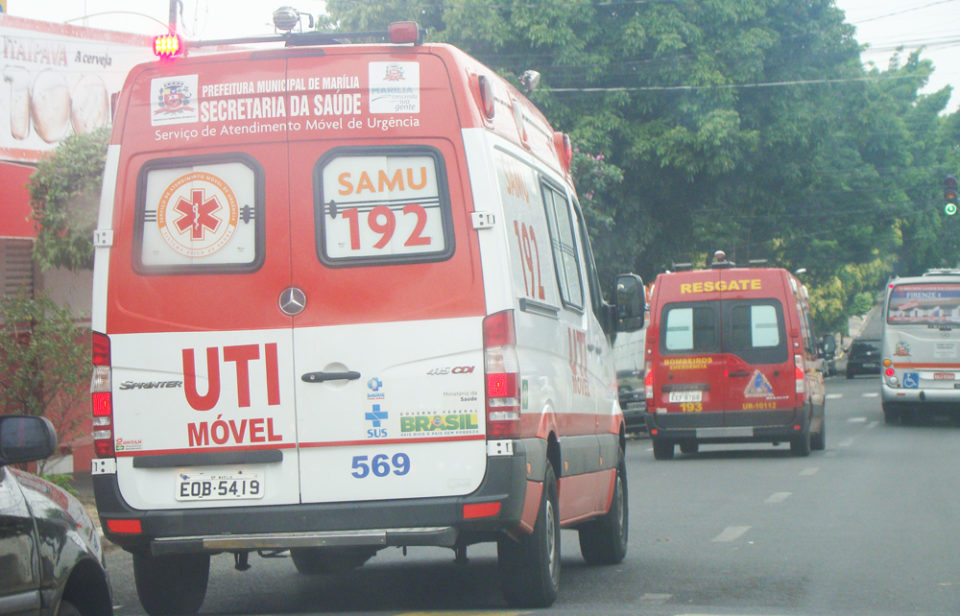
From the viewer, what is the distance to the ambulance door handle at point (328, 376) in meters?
6.91

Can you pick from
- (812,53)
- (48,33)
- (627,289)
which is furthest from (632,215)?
(627,289)

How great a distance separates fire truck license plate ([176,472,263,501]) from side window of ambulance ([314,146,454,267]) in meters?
1.05

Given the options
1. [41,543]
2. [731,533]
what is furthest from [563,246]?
[41,543]

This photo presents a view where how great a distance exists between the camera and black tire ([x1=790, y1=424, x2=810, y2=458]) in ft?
65.8

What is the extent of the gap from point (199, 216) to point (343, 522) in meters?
1.57

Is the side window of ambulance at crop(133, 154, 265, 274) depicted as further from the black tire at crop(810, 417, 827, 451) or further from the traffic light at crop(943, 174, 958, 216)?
the traffic light at crop(943, 174, 958, 216)

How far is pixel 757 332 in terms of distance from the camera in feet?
65.8

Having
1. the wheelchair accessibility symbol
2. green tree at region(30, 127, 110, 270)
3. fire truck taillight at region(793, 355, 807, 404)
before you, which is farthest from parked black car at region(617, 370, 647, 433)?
green tree at region(30, 127, 110, 270)

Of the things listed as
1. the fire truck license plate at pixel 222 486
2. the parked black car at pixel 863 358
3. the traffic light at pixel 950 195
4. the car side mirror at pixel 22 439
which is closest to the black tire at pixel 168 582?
the fire truck license plate at pixel 222 486

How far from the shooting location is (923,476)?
16984mm

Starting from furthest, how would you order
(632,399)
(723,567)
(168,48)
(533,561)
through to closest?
(632,399) < (723,567) < (533,561) < (168,48)

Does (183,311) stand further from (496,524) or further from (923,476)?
(923,476)

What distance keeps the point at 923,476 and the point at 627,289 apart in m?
8.47

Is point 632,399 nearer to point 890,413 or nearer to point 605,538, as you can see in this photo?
point 890,413
